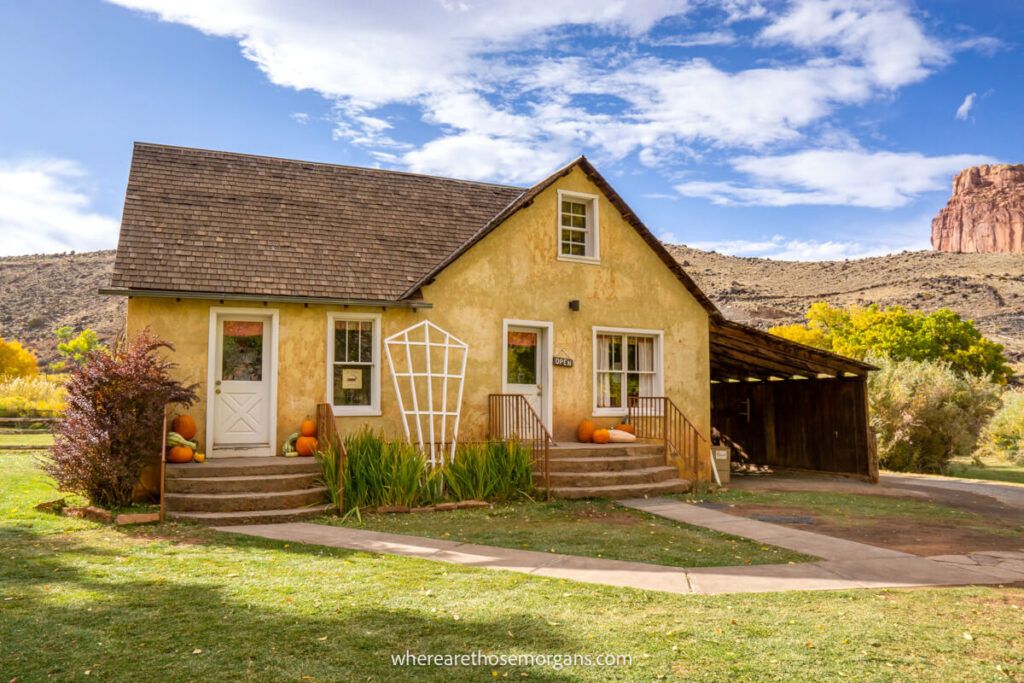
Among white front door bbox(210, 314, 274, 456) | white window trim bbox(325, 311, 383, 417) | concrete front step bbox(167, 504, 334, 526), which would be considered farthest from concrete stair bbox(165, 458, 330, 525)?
white window trim bbox(325, 311, 383, 417)

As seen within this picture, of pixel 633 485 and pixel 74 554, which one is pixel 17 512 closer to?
pixel 74 554

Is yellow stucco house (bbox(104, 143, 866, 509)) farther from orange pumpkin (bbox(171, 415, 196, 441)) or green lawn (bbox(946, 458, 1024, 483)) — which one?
green lawn (bbox(946, 458, 1024, 483))

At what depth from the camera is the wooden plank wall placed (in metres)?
16.6

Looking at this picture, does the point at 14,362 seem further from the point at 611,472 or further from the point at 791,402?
the point at 791,402

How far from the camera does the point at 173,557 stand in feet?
24.1

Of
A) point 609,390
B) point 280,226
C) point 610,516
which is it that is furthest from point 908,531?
point 280,226

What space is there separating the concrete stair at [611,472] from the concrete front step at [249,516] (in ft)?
12.3

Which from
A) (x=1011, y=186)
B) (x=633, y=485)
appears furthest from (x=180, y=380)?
(x=1011, y=186)

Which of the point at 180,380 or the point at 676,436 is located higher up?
the point at 180,380

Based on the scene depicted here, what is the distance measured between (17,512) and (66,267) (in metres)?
60.6

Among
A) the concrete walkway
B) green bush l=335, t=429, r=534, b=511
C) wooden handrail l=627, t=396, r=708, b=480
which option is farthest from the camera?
wooden handrail l=627, t=396, r=708, b=480

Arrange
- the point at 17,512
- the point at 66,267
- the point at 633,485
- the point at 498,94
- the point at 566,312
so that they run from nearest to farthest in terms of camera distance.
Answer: the point at 17,512 → the point at 633,485 → the point at 566,312 → the point at 498,94 → the point at 66,267

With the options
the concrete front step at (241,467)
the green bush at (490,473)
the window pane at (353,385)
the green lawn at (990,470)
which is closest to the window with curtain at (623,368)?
the green bush at (490,473)

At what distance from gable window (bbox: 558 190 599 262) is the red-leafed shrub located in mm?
7611
